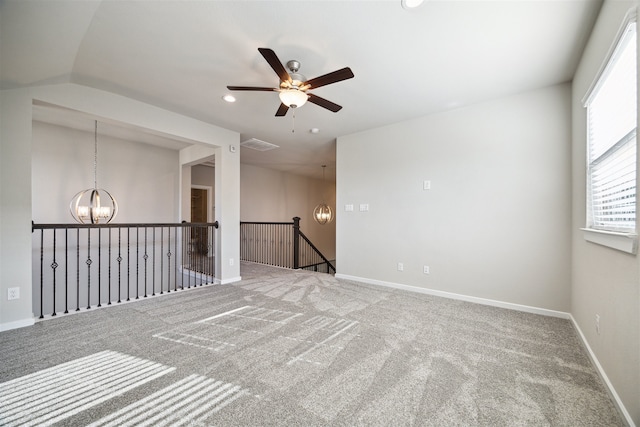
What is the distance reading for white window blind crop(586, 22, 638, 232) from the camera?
149 centimetres

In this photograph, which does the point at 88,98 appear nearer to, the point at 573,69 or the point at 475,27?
the point at 475,27

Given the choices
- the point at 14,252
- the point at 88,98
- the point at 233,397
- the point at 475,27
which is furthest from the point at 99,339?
the point at 475,27

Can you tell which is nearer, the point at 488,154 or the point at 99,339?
the point at 99,339

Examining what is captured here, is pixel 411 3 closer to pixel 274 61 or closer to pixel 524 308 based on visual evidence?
pixel 274 61

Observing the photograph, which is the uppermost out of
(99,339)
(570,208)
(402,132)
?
(402,132)

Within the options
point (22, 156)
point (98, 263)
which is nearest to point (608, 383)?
point (22, 156)

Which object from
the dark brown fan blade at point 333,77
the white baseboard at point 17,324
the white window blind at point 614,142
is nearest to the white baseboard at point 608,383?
the white window blind at point 614,142

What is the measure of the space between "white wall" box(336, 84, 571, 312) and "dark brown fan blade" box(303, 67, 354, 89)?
7.22 ft

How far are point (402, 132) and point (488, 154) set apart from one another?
1.28 metres

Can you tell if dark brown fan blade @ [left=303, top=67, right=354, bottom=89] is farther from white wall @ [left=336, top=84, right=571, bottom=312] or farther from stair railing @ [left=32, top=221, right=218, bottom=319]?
stair railing @ [left=32, top=221, right=218, bottom=319]

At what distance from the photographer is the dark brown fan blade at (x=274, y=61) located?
1857mm

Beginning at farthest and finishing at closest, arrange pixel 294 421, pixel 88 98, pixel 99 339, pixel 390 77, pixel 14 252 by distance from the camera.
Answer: pixel 88 98 → pixel 390 77 → pixel 14 252 → pixel 99 339 → pixel 294 421

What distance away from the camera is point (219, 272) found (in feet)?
14.3

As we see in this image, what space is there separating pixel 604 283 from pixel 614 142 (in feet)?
3.28
